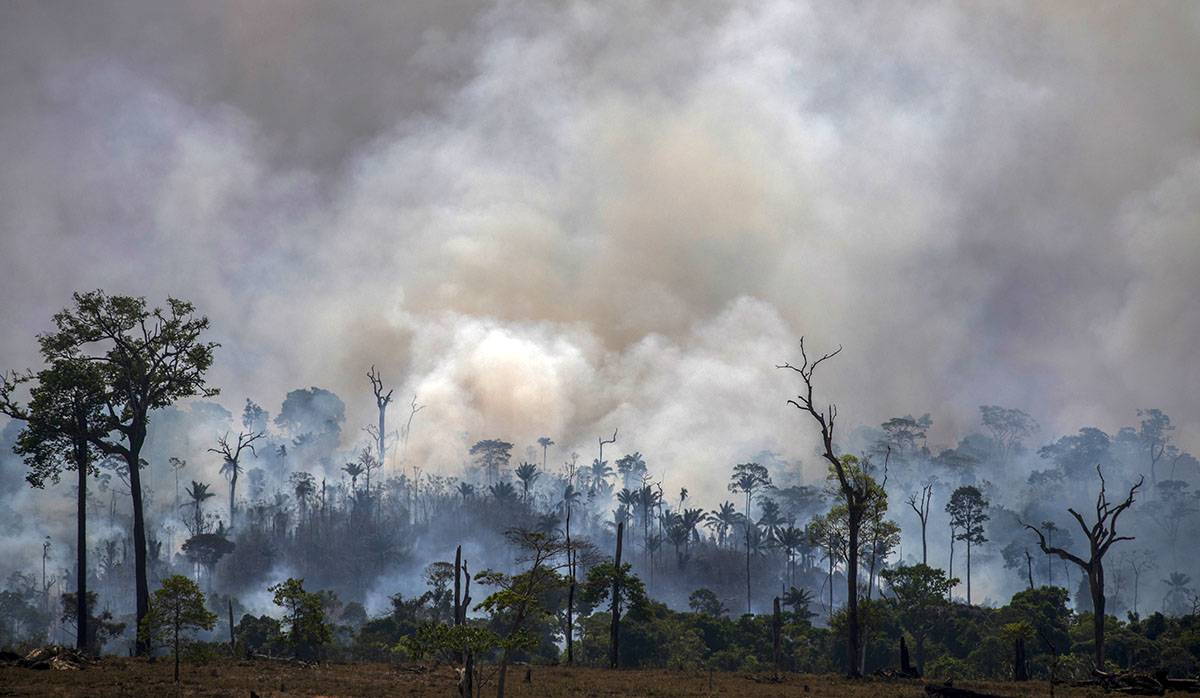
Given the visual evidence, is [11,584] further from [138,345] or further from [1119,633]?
[1119,633]

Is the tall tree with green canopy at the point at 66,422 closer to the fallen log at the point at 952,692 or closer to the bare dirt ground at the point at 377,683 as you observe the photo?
the bare dirt ground at the point at 377,683

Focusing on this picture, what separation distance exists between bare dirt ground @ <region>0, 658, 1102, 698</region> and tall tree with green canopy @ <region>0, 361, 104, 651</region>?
33.2 feet

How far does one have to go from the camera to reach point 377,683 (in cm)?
4244

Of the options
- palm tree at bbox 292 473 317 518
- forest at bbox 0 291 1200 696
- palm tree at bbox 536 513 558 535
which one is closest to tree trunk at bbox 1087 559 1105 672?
forest at bbox 0 291 1200 696

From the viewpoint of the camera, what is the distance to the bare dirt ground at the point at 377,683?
3491 centimetres

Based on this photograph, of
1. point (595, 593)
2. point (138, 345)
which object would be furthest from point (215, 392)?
point (595, 593)

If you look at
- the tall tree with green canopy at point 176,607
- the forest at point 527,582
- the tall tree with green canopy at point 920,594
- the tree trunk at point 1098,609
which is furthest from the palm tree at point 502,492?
the tall tree with green canopy at point 176,607

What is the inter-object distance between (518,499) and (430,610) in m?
90.5

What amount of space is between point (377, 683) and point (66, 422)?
922 inches

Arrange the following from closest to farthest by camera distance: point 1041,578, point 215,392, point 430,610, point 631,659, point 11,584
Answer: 1. point 215,392
2. point 631,659
3. point 430,610
4. point 11,584
5. point 1041,578

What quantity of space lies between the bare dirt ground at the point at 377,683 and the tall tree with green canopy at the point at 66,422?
33.2 ft

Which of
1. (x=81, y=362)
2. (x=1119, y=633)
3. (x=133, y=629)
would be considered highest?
(x=81, y=362)

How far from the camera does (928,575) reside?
254 feet

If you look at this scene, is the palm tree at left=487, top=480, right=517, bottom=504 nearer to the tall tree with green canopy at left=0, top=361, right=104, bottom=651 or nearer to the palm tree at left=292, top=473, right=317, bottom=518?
the palm tree at left=292, top=473, right=317, bottom=518
